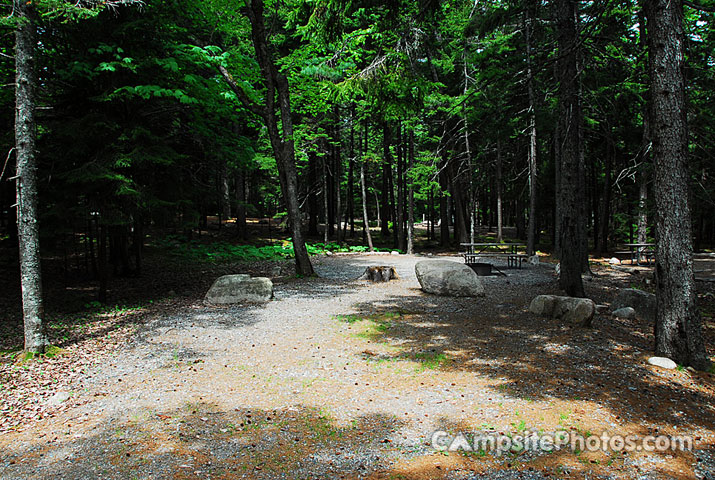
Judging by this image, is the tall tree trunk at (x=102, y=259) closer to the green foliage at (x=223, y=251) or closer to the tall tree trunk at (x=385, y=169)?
the green foliage at (x=223, y=251)

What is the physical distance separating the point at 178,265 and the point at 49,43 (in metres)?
8.67

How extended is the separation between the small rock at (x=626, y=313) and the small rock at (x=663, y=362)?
3050mm

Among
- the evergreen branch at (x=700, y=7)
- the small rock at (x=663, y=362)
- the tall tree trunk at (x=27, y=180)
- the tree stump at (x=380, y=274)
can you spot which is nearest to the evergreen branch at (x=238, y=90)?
the tall tree trunk at (x=27, y=180)

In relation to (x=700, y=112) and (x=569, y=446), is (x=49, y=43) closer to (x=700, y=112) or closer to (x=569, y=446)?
(x=569, y=446)

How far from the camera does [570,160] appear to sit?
9.13 m

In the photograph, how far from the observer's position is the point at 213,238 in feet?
71.2

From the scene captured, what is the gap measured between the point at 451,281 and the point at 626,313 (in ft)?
12.4

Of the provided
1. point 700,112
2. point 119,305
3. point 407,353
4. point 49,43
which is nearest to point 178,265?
point 119,305

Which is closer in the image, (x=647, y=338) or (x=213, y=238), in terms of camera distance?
(x=647, y=338)

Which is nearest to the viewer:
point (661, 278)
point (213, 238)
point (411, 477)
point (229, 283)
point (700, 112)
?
point (411, 477)

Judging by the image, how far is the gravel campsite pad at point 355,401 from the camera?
3.34m

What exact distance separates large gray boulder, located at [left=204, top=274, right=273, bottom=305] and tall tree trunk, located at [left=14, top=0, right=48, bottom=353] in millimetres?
3950

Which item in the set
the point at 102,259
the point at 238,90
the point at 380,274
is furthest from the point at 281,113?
the point at 102,259

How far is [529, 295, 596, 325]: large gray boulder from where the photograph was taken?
7.24 metres
